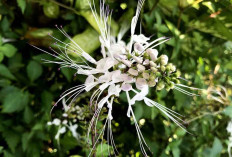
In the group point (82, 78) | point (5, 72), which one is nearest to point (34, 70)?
point (5, 72)

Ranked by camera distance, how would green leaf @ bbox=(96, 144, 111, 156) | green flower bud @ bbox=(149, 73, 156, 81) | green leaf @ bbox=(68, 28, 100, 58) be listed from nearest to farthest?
green flower bud @ bbox=(149, 73, 156, 81) → green leaf @ bbox=(96, 144, 111, 156) → green leaf @ bbox=(68, 28, 100, 58)

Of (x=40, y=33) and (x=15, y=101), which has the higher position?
(x=40, y=33)

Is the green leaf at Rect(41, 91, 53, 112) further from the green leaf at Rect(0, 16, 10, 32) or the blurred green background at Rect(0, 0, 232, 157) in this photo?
the green leaf at Rect(0, 16, 10, 32)

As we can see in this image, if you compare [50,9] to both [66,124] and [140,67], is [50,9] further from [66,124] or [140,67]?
[140,67]

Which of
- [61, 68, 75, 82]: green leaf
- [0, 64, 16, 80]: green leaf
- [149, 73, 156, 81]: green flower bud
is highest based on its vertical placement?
[149, 73, 156, 81]: green flower bud

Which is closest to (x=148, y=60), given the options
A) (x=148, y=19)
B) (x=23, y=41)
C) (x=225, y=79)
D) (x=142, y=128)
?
(x=148, y=19)

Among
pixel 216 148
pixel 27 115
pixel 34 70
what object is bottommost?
pixel 216 148

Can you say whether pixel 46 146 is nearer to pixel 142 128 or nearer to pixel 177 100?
pixel 142 128

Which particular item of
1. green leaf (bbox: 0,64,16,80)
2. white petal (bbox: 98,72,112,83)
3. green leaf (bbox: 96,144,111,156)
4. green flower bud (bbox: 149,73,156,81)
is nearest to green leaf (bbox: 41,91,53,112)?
green leaf (bbox: 0,64,16,80)
